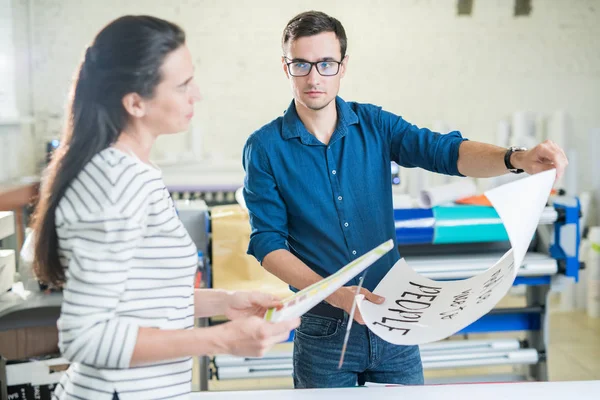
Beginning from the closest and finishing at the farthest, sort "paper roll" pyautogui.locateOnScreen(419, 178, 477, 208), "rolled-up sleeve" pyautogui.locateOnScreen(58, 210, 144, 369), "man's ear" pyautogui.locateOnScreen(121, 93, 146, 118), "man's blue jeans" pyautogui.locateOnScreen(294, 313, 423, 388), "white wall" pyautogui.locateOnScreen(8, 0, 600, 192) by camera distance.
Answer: "rolled-up sleeve" pyautogui.locateOnScreen(58, 210, 144, 369) → "man's ear" pyautogui.locateOnScreen(121, 93, 146, 118) → "man's blue jeans" pyautogui.locateOnScreen(294, 313, 423, 388) → "paper roll" pyautogui.locateOnScreen(419, 178, 477, 208) → "white wall" pyautogui.locateOnScreen(8, 0, 600, 192)

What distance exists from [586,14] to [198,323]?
371cm

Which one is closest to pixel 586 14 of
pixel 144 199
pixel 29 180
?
pixel 29 180

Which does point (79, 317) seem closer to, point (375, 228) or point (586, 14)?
point (375, 228)

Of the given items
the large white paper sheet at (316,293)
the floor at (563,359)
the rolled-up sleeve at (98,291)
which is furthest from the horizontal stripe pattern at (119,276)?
the floor at (563,359)

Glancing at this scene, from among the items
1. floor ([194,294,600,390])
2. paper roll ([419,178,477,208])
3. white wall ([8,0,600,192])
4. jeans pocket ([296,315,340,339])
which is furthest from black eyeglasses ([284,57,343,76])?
white wall ([8,0,600,192])

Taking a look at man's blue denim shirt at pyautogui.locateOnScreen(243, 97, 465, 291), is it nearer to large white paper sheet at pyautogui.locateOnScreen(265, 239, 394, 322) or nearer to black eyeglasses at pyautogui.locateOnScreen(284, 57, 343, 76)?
black eyeglasses at pyautogui.locateOnScreen(284, 57, 343, 76)

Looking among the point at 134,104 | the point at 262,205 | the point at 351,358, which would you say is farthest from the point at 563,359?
the point at 134,104

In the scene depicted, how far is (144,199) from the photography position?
37.1 inches

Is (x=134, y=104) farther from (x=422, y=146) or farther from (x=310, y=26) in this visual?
(x=422, y=146)

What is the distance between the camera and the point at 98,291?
89 centimetres

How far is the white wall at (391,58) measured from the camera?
4746mm

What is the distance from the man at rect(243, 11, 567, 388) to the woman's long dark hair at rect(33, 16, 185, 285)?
25.2 inches

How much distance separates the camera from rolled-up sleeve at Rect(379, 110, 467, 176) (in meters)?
1.61

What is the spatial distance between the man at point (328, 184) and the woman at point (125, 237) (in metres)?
0.59
